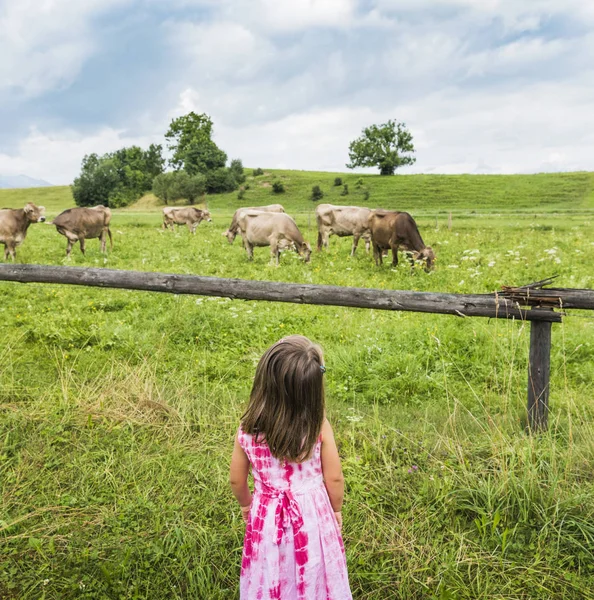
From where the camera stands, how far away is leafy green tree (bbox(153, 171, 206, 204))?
59.3 metres

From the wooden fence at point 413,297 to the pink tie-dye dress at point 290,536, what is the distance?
2.29 m

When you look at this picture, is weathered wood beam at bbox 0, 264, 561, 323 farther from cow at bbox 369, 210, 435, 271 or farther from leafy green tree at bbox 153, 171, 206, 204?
leafy green tree at bbox 153, 171, 206, 204

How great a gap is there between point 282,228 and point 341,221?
4035mm

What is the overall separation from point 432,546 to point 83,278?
413 centimetres

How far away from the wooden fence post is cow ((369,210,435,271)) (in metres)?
9.45

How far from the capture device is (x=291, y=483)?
7.28ft

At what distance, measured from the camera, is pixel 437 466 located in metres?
3.68

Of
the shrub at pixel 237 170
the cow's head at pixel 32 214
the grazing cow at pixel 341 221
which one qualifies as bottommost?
the grazing cow at pixel 341 221

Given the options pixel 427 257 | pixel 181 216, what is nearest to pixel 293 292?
pixel 427 257

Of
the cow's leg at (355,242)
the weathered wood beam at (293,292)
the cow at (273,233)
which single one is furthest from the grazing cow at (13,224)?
the weathered wood beam at (293,292)

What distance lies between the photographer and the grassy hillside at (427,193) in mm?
54875

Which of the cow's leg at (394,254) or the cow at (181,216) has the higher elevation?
the cow at (181,216)

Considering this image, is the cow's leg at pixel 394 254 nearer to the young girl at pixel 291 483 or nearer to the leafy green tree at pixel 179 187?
the young girl at pixel 291 483

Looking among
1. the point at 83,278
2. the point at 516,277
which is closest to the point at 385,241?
the point at 516,277
